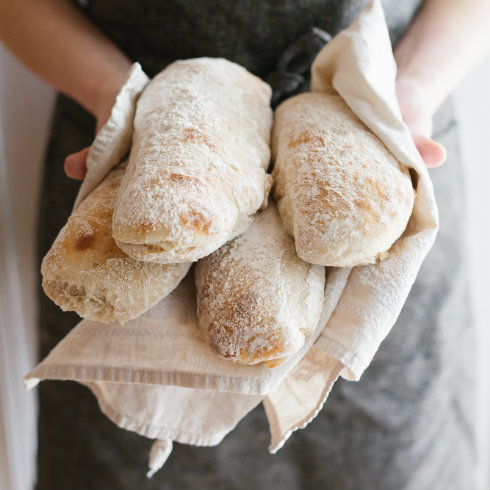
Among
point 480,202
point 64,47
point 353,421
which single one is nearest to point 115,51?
point 64,47

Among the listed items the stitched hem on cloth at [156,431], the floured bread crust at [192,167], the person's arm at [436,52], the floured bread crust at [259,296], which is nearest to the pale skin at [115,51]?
the person's arm at [436,52]

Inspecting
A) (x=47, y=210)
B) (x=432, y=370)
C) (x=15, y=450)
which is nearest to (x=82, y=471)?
(x=15, y=450)

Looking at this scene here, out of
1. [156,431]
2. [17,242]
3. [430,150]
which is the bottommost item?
[17,242]

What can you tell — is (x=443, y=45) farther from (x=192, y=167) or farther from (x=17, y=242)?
(x=17, y=242)

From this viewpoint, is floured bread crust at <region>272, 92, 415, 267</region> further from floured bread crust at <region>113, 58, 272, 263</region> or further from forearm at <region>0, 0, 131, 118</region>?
forearm at <region>0, 0, 131, 118</region>

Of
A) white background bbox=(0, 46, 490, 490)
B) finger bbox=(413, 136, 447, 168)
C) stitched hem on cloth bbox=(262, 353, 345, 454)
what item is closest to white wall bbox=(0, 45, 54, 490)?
white background bbox=(0, 46, 490, 490)

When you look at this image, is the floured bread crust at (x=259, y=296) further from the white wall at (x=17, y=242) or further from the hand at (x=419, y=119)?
the white wall at (x=17, y=242)
